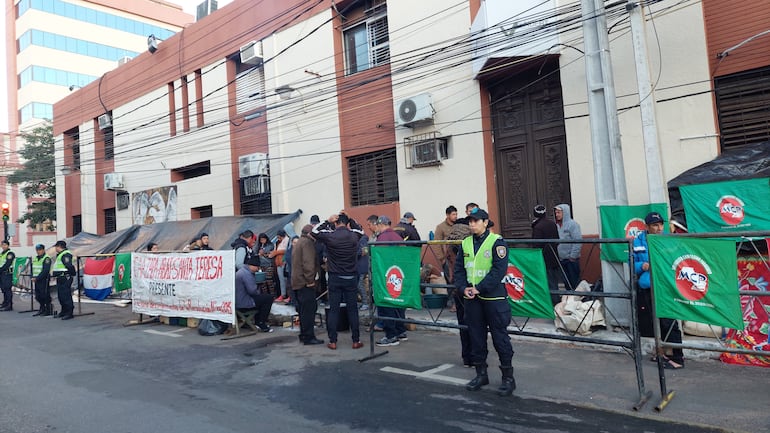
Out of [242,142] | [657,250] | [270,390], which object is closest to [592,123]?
[657,250]

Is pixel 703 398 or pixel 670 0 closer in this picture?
pixel 703 398

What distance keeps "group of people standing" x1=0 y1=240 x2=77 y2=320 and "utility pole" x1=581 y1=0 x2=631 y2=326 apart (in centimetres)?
1118

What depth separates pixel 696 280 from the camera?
14.1 ft

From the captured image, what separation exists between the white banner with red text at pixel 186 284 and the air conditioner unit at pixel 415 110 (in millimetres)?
5050

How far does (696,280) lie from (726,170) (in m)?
3.78

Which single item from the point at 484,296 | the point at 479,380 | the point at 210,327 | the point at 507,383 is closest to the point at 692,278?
the point at 484,296

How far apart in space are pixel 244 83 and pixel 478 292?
13733mm

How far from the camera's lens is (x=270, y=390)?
5410 millimetres

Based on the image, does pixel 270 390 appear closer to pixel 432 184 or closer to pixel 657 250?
pixel 657 250

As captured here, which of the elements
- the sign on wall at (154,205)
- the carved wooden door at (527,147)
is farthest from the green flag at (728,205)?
the sign on wall at (154,205)

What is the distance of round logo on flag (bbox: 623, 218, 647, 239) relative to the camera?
709cm

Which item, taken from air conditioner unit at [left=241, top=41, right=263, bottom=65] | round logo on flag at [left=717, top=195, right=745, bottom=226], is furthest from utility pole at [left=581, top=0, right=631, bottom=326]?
air conditioner unit at [left=241, top=41, right=263, bottom=65]

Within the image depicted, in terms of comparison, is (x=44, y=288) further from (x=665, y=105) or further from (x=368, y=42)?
(x=665, y=105)

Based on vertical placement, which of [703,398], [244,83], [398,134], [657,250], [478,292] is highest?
[244,83]
